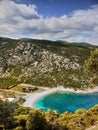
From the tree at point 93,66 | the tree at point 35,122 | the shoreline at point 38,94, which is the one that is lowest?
the shoreline at point 38,94

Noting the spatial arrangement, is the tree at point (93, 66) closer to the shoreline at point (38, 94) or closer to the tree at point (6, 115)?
the tree at point (6, 115)

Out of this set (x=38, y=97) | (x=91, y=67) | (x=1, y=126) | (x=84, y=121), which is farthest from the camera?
(x=38, y=97)

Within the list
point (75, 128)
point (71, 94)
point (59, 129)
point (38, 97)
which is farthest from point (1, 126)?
point (71, 94)

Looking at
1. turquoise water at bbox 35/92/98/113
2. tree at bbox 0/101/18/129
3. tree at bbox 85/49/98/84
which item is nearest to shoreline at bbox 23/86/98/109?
turquoise water at bbox 35/92/98/113

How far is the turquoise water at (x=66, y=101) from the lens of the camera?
149m

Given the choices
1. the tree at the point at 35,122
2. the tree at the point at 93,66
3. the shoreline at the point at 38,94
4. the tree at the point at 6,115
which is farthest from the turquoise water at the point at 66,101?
the tree at the point at 93,66

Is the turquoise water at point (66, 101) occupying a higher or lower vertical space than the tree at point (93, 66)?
lower

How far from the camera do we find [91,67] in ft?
141

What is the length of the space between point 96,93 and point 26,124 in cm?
14670

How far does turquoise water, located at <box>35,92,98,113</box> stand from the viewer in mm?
149250

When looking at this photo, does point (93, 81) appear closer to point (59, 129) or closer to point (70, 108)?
point (59, 129)

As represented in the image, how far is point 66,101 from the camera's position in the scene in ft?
546

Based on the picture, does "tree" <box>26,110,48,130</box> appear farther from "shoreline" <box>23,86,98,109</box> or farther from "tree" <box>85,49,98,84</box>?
"shoreline" <box>23,86,98,109</box>

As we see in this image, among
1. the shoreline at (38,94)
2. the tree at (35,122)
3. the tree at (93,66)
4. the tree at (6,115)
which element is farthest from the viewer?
the shoreline at (38,94)
